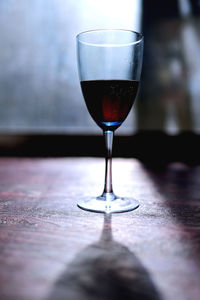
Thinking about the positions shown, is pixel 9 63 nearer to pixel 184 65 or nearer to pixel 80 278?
pixel 184 65

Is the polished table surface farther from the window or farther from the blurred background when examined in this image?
the window

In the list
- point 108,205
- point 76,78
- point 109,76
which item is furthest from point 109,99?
point 76,78

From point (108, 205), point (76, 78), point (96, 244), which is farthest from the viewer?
point (76, 78)

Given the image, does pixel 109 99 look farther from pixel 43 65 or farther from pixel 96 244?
pixel 43 65

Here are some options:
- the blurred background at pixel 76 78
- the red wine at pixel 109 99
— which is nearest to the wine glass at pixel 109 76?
the red wine at pixel 109 99

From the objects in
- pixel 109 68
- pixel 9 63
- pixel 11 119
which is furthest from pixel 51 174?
pixel 9 63

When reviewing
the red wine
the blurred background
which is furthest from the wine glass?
the blurred background
